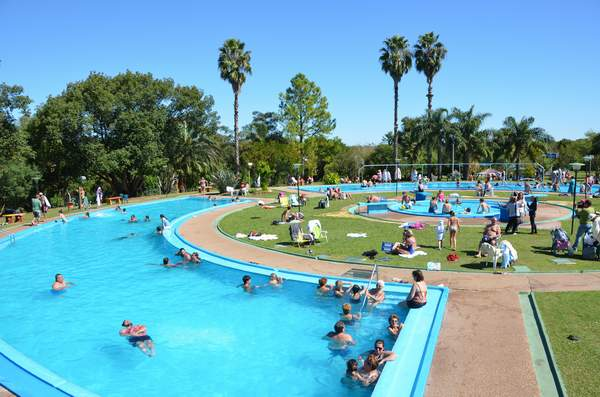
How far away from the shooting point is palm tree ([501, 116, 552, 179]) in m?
54.4

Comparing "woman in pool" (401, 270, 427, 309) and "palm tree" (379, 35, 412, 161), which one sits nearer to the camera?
"woman in pool" (401, 270, 427, 309)

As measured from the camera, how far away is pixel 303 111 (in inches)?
2147

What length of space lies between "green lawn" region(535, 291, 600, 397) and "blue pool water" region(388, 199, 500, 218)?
13185 millimetres

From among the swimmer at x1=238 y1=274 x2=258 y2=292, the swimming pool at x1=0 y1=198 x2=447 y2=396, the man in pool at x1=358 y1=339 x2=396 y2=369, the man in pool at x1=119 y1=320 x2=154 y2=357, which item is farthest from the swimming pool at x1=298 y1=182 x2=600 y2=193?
the man in pool at x1=358 y1=339 x2=396 y2=369

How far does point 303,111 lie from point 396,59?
13.0 m

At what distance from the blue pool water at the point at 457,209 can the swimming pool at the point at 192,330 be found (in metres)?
13.0

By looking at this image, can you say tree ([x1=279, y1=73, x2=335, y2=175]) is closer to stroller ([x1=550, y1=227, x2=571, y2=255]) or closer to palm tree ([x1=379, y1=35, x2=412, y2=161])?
palm tree ([x1=379, y1=35, x2=412, y2=161])

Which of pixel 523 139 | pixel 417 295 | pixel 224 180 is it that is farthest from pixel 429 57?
pixel 417 295

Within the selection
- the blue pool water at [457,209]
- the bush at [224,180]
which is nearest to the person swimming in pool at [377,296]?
the blue pool water at [457,209]

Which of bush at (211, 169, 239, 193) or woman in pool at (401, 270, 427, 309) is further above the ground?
bush at (211, 169, 239, 193)

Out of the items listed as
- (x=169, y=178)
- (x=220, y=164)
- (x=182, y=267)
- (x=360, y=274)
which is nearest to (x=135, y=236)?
(x=182, y=267)

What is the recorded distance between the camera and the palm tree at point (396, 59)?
48.7 metres

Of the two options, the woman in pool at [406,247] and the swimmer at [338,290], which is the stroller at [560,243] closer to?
the woman in pool at [406,247]

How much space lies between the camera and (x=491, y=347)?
775cm
